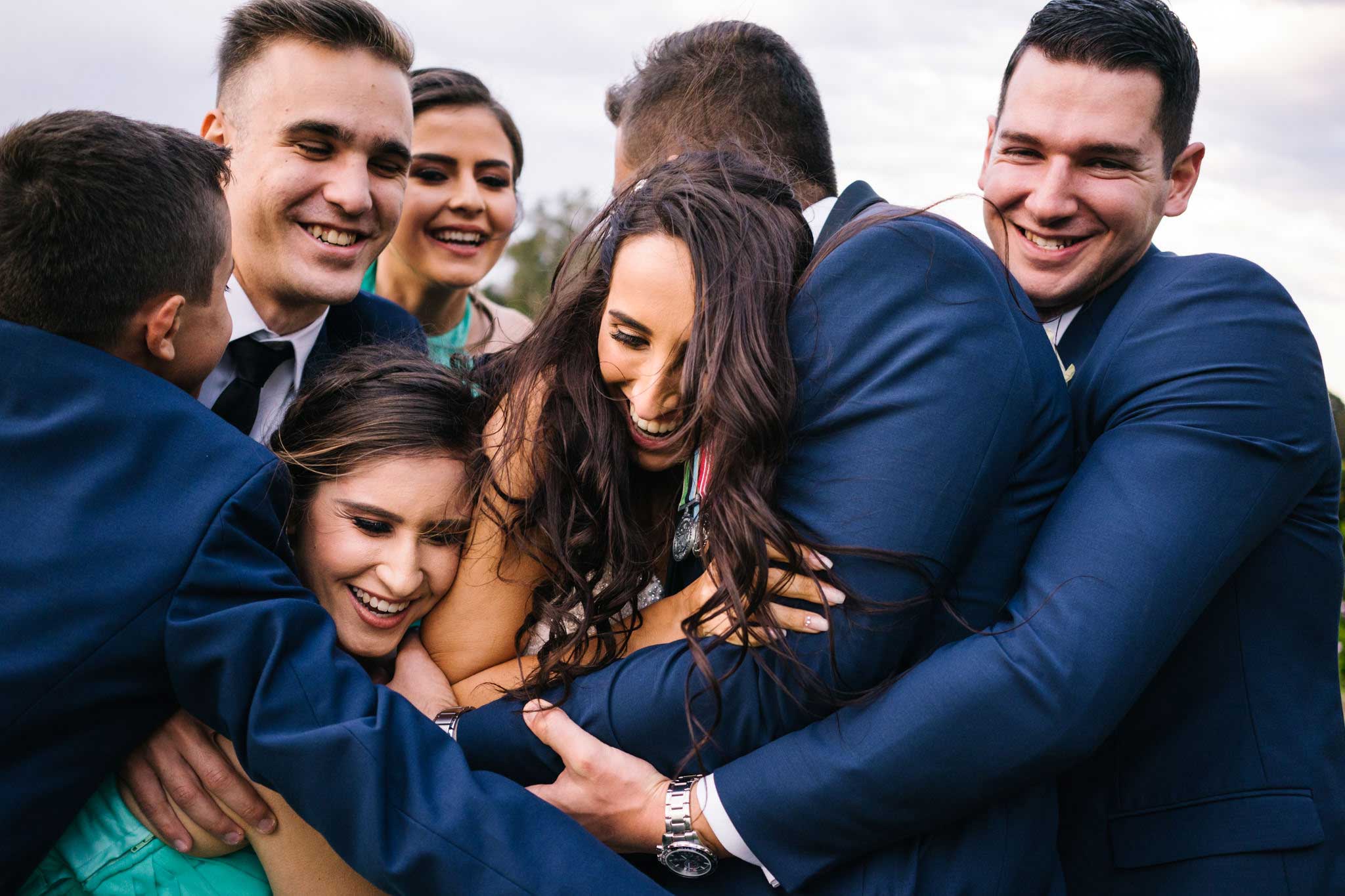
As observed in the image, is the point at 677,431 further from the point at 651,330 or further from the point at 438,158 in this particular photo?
the point at 438,158

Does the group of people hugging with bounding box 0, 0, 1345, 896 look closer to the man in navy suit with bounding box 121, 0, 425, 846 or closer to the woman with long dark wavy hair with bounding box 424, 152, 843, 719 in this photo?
the woman with long dark wavy hair with bounding box 424, 152, 843, 719

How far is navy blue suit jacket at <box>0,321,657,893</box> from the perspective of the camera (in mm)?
2117

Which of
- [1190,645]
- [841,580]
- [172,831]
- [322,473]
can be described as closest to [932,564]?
[841,580]

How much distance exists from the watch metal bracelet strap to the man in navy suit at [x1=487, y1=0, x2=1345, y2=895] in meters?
0.06

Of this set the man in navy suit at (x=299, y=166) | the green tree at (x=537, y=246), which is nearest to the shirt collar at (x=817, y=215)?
the man in navy suit at (x=299, y=166)

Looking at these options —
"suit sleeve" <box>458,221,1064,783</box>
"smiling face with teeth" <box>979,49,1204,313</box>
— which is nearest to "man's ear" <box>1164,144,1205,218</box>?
"smiling face with teeth" <box>979,49,1204,313</box>

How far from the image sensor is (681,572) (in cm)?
265

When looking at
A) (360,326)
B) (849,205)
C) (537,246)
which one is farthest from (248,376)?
(537,246)

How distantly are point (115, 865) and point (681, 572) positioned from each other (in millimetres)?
1368

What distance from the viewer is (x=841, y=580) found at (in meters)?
2.11

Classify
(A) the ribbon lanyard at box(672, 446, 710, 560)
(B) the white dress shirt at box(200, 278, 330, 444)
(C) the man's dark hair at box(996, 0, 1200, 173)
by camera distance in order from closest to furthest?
(A) the ribbon lanyard at box(672, 446, 710, 560) → (C) the man's dark hair at box(996, 0, 1200, 173) → (B) the white dress shirt at box(200, 278, 330, 444)

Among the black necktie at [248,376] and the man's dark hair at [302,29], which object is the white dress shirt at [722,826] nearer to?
the black necktie at [248,376]

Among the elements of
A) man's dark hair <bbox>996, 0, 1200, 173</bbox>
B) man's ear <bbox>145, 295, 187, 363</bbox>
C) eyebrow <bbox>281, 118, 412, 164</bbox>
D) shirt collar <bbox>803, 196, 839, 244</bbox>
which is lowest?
man's ear <bbox>145, 295, 187, 363</bbox>

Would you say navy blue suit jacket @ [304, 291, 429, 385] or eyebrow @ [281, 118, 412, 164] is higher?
eyebrow @ [281, 118, 412, 164]
